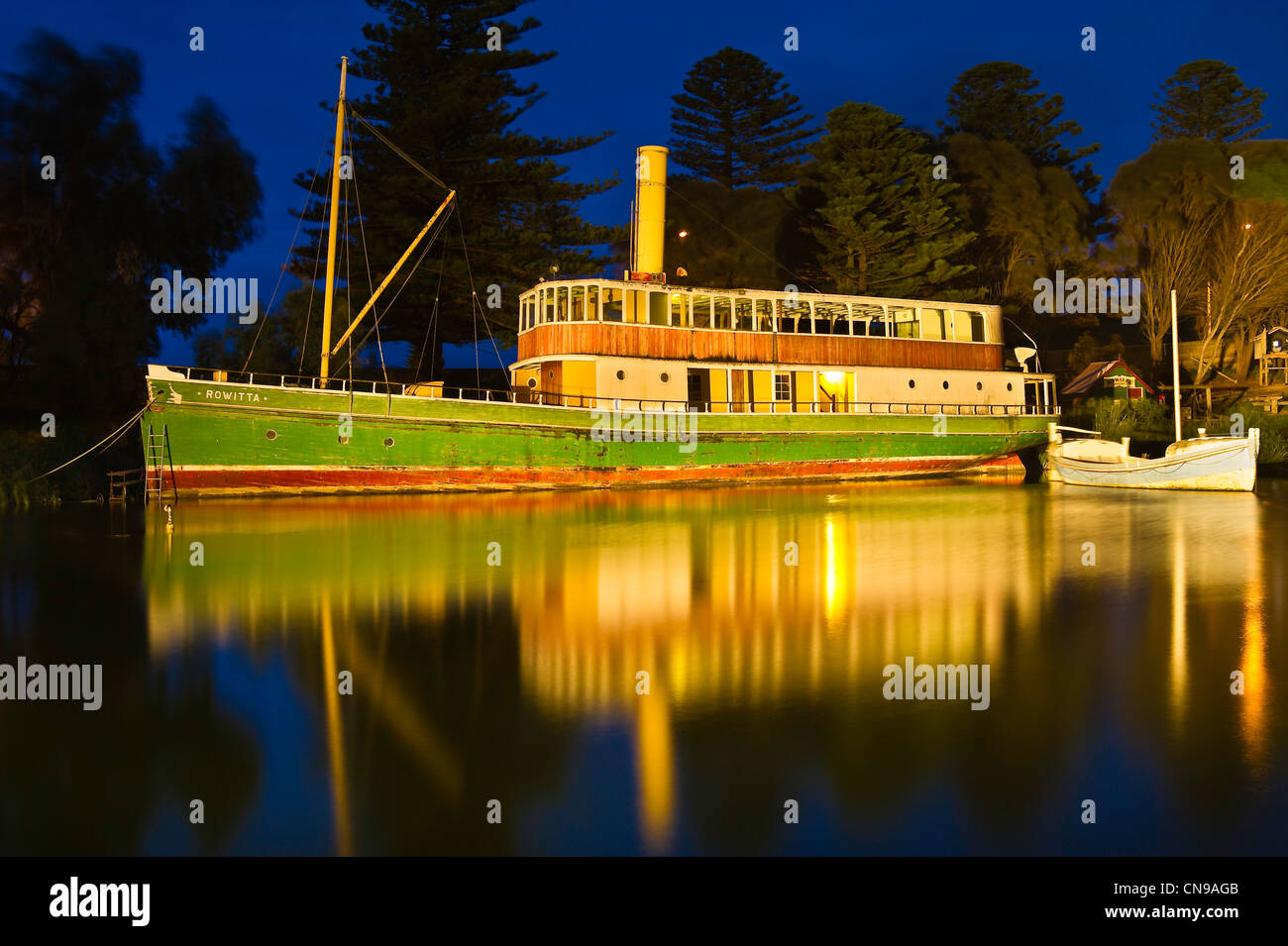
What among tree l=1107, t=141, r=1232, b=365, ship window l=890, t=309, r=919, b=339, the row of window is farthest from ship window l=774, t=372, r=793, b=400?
tree l=1107, t=141, r=1232, b=365

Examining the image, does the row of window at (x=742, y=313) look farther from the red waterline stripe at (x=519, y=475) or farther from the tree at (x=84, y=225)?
the tree at (x=84, y=225)

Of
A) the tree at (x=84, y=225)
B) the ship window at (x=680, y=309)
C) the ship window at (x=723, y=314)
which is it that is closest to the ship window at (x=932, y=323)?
the ship window at (x=723, y=314)

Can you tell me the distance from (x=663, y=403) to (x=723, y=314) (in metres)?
3.84

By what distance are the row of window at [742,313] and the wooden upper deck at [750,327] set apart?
0.03 metres

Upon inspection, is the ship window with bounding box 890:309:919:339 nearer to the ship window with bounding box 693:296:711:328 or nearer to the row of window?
the row of window

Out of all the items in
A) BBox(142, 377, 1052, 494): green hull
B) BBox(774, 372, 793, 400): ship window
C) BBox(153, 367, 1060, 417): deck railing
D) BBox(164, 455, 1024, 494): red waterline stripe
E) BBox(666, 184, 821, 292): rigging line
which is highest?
BBox(666, 184, 821, 292): rigging line

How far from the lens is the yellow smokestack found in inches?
1276

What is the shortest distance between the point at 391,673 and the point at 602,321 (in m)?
21.3

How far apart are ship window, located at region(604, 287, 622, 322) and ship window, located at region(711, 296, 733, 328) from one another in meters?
2.98

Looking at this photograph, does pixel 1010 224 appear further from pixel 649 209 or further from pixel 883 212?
pixel 649 209

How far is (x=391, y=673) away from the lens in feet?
27.7

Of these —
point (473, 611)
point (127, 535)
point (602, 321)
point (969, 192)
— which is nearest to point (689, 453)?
point (602, 321)

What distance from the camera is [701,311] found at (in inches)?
1227

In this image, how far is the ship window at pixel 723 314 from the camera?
30919mm
